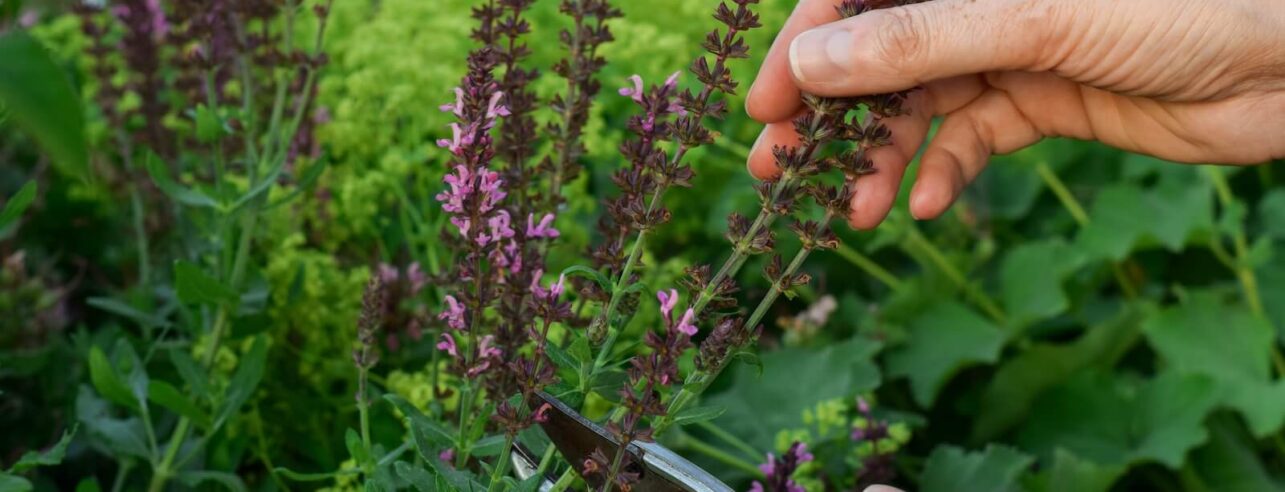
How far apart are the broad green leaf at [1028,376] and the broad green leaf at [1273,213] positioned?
554 millimetres

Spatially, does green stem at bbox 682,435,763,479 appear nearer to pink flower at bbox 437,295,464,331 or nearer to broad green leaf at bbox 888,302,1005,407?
broad green leaf at bbox 888,302,1005,407

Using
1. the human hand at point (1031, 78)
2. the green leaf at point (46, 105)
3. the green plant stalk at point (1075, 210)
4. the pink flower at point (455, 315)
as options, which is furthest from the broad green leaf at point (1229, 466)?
the green leaf at point (46, 105)

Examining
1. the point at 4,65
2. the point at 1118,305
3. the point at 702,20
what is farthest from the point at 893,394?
the point at 4,65

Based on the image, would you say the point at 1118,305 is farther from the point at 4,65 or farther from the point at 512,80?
the point at 4,65

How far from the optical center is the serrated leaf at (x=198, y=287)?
1.34m

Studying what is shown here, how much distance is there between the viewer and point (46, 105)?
421mm

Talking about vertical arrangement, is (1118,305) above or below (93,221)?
below

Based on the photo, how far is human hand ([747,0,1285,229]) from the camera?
1.13 meters

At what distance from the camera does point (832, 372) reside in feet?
5.91

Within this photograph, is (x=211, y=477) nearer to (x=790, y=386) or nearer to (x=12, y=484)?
(x=12, y=484)

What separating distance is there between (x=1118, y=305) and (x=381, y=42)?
1477 millimetres

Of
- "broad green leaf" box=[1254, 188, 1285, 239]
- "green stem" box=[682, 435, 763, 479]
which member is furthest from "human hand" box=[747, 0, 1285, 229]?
"broad green leaf" box=[1254, 188, 1285, 239]

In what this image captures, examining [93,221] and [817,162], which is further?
[93,221]

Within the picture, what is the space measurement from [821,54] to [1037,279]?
4.05 ft
